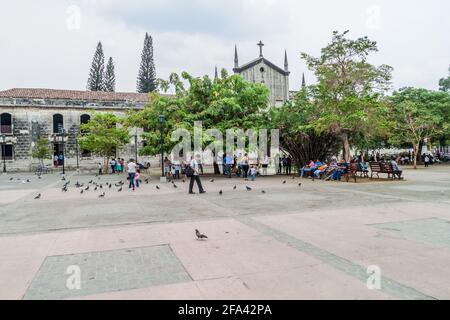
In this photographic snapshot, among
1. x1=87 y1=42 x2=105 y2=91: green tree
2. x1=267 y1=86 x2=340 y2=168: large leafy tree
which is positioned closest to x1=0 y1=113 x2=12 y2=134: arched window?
x1=87 y1=42 x2=105 y2=91: green tree

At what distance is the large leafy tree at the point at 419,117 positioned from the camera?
94.0ft

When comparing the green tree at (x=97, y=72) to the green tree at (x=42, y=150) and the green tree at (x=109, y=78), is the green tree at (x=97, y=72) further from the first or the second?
the green tree at (x=42, y=150)

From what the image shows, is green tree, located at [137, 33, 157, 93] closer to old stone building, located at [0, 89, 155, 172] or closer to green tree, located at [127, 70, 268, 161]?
old stone building, located at [0, 89, 155, 172]

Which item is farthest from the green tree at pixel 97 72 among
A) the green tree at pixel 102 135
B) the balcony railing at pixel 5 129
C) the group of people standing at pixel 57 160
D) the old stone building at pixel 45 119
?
the green tree at pixel 102 135

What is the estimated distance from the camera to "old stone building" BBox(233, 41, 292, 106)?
39250 millimetres

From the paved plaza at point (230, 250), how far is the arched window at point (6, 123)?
2988 cm

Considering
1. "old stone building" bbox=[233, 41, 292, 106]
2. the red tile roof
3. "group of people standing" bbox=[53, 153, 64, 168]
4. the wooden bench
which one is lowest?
the wooden bench

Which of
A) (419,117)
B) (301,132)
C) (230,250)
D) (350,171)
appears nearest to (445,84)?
(419,117)

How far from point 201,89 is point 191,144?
11.6 ft

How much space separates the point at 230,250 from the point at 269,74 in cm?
3686

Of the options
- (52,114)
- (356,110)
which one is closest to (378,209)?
(356,110)

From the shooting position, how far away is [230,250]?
543 centimetres

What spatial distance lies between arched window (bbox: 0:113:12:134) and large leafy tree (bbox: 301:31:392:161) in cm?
3051
